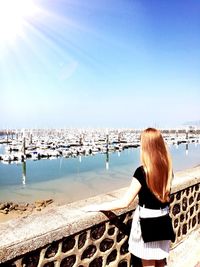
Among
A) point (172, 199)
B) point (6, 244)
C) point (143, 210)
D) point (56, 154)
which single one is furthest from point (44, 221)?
point (56, 154)

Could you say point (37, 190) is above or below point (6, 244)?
below

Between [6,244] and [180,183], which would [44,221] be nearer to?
[6,244]

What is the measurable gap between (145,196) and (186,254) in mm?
1767

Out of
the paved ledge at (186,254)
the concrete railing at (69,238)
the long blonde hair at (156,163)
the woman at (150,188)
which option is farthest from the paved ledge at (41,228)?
the paved ledge at (186,254)

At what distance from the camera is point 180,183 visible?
11.7 ft

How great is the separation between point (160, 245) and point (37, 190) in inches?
652

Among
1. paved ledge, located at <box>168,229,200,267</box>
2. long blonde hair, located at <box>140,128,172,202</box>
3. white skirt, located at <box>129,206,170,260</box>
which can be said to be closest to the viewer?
long blonde hair, located at <box>140,128,172,202</box>

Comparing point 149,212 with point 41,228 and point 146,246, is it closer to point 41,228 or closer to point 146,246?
point 146,246

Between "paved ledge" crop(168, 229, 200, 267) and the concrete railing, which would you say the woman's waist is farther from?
"paved ledge" crop(168, 229, 200, 267)

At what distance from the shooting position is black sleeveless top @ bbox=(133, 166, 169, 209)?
2.23 metres

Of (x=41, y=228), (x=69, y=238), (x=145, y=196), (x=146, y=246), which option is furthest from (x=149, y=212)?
(x=41, y=228)

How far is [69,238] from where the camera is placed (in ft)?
7.43

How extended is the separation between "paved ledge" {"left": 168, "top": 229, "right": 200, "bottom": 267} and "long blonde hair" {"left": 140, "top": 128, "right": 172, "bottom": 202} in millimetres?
1521

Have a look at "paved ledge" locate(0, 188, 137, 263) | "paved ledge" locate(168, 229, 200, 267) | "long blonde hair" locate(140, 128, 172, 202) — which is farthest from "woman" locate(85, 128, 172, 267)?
"paved ledge" locate(168, 229, 200, 267)
